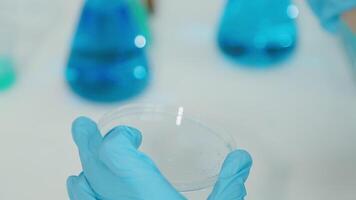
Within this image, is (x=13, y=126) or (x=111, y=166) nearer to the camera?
(x=111, y=166)

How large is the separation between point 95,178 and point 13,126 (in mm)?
215

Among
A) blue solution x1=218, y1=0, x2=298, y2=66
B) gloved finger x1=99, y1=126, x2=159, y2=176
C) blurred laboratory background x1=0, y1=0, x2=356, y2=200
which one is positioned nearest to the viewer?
gloved finger x1=99, y1=126, x2=159, y2=176

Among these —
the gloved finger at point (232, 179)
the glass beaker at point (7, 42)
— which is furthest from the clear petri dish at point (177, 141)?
the glass beaker at point (7, 42)

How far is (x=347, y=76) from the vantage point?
2.87ft

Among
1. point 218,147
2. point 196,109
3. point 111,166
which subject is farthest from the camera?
point 196,109

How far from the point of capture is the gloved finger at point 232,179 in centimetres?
60

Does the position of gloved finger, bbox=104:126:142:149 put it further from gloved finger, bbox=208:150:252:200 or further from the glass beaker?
the glass beaker

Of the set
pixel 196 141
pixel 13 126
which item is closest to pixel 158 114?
pixel 196 141

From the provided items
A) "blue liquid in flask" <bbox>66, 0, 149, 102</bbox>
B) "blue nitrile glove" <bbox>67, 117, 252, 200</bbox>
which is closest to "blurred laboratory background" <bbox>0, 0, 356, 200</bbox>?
"blue liquid in flask" <bbox>66, 0, 149, 102</bbox>

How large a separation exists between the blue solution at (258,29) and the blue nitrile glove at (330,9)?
42 mm

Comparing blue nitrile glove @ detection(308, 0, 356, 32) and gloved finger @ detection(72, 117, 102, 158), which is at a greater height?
blue nitrile glove @ detection(308, 0, 356, 32)

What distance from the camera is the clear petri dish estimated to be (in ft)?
2.22

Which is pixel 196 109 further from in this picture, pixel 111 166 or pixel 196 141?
pixel 111 166

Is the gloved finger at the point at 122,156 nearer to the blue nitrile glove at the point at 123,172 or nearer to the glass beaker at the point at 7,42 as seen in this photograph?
the blue nitrile glove at the point at 123,172
